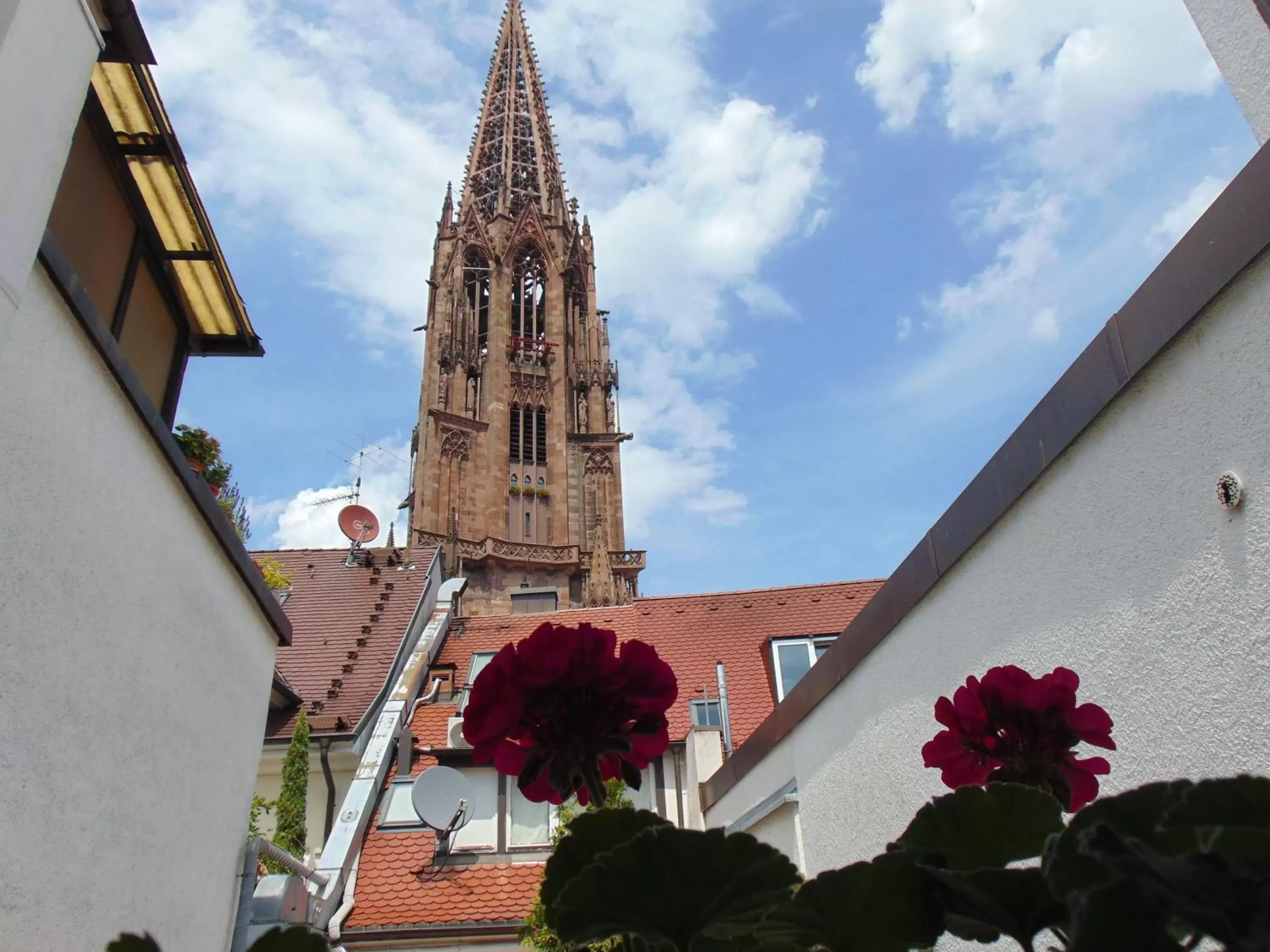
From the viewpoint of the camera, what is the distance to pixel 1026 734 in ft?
5.68

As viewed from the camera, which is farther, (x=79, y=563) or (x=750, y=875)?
(x=79, y=563)

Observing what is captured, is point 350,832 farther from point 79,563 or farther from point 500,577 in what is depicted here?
point 500,577

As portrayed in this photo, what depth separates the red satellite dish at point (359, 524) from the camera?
19.5 metres

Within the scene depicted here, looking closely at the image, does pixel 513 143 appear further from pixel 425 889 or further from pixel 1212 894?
pixel 1212 894

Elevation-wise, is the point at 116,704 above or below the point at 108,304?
below

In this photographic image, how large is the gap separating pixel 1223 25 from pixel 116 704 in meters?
6.59

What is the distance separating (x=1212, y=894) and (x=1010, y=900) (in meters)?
0.23

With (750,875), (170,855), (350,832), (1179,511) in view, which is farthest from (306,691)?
(750,875)

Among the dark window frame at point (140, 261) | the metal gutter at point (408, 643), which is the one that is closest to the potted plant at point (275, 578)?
the metal gutter at point (408, 643)

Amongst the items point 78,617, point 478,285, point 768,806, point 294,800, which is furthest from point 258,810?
point 478,285

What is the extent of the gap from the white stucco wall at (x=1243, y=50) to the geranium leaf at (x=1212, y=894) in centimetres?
491

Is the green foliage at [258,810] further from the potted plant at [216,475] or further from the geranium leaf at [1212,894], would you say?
the geranium leaf at [1212,894]

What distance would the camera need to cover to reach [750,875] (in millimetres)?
949

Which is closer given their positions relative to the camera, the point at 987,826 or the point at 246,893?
the point at 987,826
